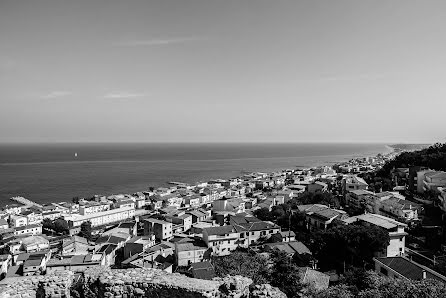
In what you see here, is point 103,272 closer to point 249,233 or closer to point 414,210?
point 249,233

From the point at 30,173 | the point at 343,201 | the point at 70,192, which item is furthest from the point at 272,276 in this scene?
the point at 30,173

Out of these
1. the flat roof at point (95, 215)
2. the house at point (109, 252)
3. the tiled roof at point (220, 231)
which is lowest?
the flat roof at point (95, 215)

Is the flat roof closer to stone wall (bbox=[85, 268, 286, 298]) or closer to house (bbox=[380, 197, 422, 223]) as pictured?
house (bbox=[380, 197, 422, 223])

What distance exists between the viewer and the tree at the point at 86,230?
32.7m

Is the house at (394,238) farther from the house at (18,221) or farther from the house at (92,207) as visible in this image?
the house at (18,221)

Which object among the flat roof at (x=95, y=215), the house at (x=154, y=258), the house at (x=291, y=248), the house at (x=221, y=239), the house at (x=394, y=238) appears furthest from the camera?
the flat roof at (x=95, y=215)

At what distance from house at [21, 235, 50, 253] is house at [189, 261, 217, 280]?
58.4ft

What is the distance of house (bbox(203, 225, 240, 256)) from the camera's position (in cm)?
2478

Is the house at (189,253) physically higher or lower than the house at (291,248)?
lower

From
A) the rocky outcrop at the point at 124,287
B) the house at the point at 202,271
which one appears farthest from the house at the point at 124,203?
the rocky outcrop at the point at 124,287

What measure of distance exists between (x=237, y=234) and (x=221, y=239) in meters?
1.63

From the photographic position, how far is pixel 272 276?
43.4 ft

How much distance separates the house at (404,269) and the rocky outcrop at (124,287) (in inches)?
442

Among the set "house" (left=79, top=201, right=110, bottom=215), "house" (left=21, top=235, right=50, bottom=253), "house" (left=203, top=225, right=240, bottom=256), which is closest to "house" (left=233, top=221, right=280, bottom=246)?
"house" (left=203, top=225, right=240, bottom=256)
